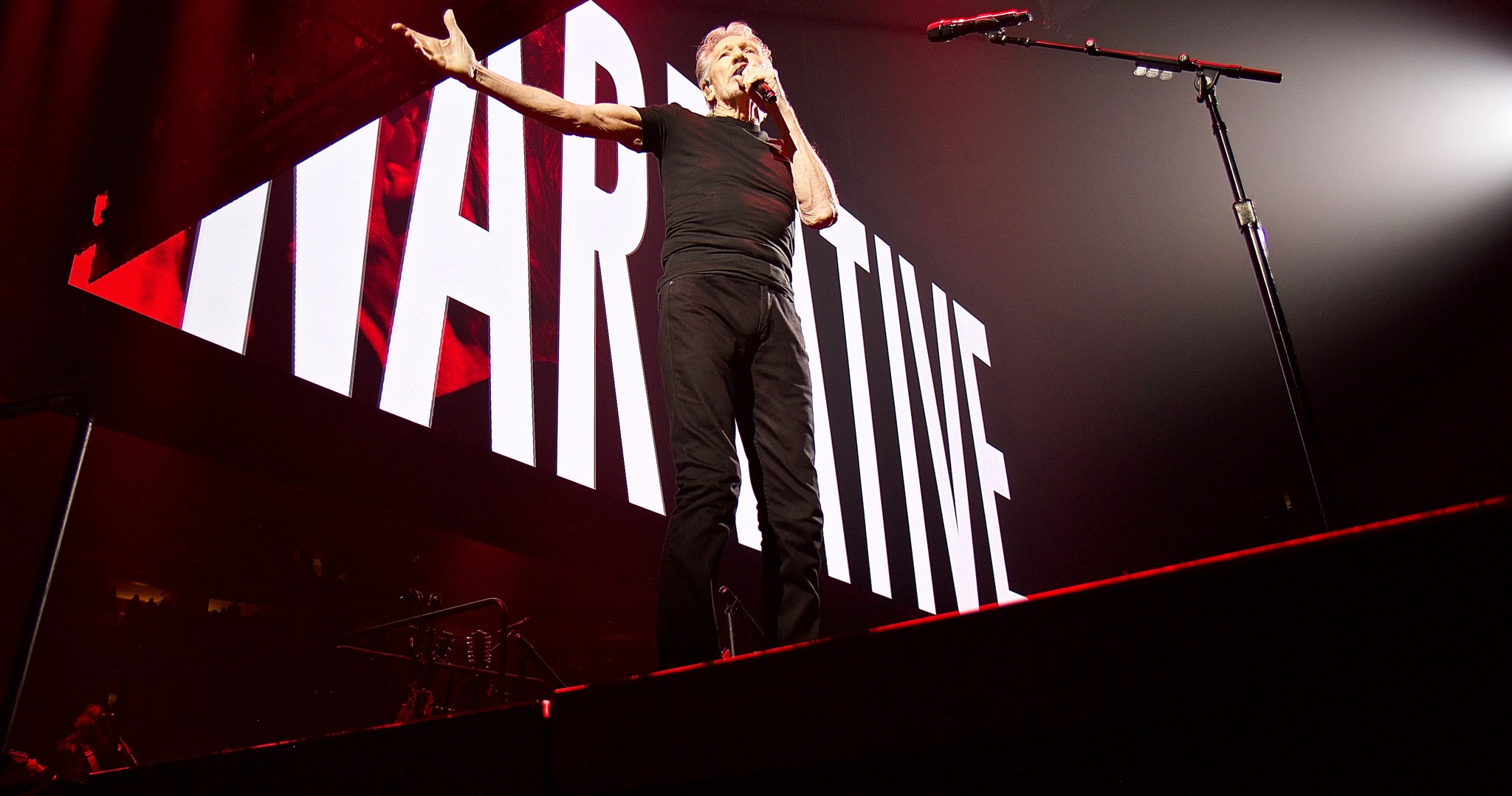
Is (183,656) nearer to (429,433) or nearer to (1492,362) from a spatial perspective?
(429,433)

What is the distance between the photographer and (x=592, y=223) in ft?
15.8

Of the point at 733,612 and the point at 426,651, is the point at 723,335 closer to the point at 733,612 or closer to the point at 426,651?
the point at 733,612

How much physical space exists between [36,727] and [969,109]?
8314 mm

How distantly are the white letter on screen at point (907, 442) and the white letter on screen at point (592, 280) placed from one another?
2.44m

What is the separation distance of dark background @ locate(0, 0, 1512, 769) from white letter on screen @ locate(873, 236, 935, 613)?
0.71 feet

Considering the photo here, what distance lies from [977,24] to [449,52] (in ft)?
6.29

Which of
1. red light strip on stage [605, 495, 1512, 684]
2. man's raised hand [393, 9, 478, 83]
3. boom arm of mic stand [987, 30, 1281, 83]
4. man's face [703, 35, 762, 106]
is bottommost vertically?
red light strip on stage [605, 495, 1512, 684]

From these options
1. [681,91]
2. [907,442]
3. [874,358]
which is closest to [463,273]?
[681,91]

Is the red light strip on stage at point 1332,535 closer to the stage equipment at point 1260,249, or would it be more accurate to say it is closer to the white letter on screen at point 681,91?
the stage equipment at point 1260,249

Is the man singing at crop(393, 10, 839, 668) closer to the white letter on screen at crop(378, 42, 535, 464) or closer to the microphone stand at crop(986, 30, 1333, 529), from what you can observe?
the microphone stand at crop(986, 30, 1333, 529)

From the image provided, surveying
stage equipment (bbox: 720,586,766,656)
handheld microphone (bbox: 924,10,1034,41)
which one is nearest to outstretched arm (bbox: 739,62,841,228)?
handheld microphone (bbox: 924,10,1034,41)

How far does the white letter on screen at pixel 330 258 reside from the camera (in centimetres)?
357

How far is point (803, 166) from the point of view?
80.6 inches

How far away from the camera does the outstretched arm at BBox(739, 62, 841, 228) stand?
6.63 ft
